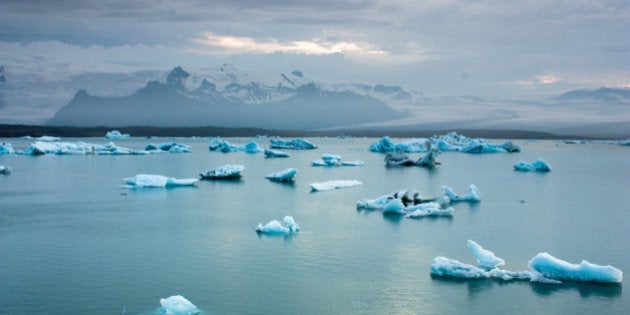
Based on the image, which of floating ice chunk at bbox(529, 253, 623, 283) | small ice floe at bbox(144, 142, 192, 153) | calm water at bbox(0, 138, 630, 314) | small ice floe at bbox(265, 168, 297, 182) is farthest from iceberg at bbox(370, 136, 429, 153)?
floating ice chunk at bbox(529, 253, 623, 283)

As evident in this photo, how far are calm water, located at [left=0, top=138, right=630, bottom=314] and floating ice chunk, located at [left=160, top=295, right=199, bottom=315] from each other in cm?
24

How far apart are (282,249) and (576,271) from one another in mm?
5050

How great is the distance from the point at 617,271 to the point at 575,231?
480 cm

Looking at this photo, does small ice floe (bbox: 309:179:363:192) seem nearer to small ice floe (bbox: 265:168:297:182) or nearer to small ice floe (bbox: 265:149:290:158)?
small ice floe (bbox: 265:168:297:182)

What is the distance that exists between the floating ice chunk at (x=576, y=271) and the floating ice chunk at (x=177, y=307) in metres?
5.29

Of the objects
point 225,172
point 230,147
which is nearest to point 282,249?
point 225,172

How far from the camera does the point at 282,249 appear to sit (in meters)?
11.6

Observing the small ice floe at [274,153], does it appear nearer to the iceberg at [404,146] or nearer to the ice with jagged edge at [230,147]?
the ice with jagged edge at [230,147]

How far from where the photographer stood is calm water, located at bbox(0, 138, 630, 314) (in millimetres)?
8445

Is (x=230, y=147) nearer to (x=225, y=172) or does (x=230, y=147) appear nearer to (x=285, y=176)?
(x=225, y=172)

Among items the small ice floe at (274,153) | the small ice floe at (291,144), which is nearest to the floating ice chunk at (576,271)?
the small ice floe at (274,153)

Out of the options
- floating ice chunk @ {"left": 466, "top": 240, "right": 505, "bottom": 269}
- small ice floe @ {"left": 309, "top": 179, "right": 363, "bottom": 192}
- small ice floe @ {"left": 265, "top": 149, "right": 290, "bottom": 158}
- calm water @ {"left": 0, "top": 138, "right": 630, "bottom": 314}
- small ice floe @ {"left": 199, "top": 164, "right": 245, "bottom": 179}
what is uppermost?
small ice floe @ {"left": 265, "top": 149, "right": 290, "bottom": 158}

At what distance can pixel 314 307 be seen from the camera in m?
8.22

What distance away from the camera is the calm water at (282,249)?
8445 mm
